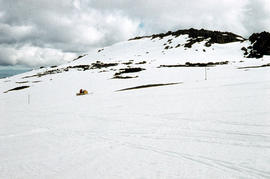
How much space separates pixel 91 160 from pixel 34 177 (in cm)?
152

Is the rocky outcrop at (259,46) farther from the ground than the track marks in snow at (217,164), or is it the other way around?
the rocky outcrop at (259,46)

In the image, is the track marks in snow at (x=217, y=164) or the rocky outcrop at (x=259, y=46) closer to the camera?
the track marks in snow at (x=217, y=164)

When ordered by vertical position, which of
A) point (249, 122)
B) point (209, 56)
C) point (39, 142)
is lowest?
point (39, 142)

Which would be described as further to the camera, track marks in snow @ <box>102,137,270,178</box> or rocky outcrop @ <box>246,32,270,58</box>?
rocky outcrop @ <box>246,32,270,58</box>

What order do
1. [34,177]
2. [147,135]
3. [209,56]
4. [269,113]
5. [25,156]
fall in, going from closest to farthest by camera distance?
[34,177] < [25,156] < [147,135] < [269,113] < [209,56]

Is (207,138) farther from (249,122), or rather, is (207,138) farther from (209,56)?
(209,56)

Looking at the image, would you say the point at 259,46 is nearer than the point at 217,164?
No

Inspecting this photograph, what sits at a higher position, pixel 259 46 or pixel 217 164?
pixel 259 46

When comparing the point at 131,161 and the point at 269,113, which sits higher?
the point at 269,113

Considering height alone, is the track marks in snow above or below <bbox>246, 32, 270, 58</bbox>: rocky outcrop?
below

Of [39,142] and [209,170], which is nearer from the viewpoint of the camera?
[209,170]

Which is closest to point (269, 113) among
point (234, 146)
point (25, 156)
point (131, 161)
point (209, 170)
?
point (234, 146)

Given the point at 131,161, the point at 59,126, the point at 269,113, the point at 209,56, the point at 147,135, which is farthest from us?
the point at 209,56

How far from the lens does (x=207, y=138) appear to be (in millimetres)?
6004
